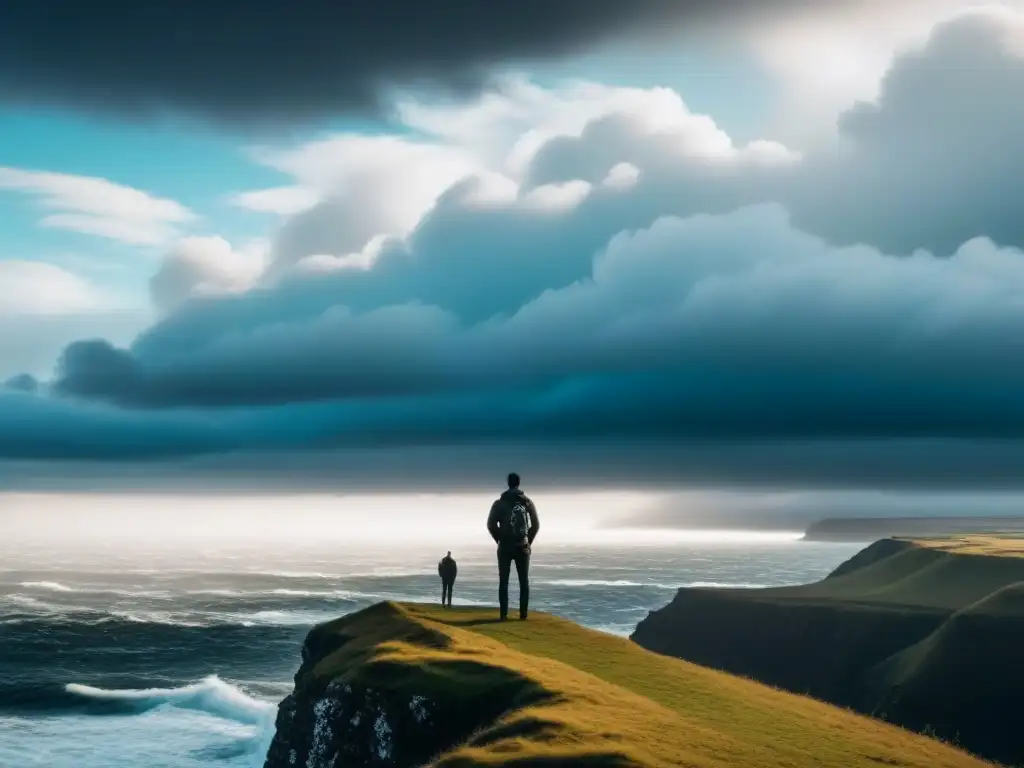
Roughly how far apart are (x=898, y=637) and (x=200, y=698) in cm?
5356

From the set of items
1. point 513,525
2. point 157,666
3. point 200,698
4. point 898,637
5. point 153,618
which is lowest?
point 153,618

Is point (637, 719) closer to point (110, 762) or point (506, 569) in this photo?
point (506, 569)

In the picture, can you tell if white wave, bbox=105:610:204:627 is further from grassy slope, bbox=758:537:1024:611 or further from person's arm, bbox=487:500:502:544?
person's arm, bbox=487:500:502:544

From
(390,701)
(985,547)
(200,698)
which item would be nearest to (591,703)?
(390,701)

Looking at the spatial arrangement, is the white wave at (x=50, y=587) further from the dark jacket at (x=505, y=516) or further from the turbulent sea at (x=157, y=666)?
the dark jacket at (x=505, y=516)

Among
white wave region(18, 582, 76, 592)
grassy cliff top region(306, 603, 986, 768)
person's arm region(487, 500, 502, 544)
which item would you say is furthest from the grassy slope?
white wave region(18, 582, 76, 592)

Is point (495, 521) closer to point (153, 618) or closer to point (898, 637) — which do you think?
point (898, 637)

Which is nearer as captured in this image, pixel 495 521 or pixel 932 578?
pixel 495 521

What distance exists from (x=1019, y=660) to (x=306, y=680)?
2017 inches

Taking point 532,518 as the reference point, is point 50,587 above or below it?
below

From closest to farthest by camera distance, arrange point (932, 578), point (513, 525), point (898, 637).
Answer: point (513, 525)
point (898, 637)
point (932, 578)

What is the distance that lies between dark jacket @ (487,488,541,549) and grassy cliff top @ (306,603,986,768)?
284cm

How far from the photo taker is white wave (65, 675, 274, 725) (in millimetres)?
67938

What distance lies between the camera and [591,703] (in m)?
21.0
